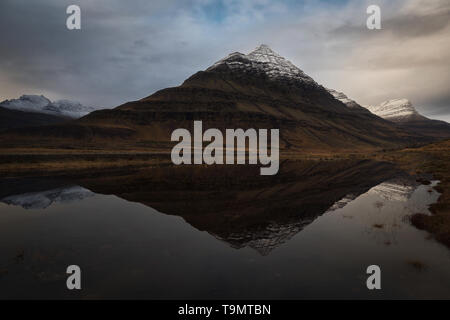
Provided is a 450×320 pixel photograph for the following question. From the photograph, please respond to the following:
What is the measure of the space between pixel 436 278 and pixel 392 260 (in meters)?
2.43

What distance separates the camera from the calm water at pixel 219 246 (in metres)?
12.6

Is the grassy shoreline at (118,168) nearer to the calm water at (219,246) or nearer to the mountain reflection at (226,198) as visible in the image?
the calm water at (219,246)

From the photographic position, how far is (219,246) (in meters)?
18.4

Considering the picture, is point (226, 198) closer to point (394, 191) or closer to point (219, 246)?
point (219, 246)

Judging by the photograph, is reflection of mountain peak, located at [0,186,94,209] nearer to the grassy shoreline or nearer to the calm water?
the calm water

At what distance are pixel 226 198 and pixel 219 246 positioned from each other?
16008 mm

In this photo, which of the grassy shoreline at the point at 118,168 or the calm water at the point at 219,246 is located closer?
the calm water at the point at 219,246

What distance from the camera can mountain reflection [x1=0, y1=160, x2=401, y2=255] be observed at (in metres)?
22.2

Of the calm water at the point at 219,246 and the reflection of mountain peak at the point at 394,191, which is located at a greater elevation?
the reflection of mountain peak at the point at 394,191

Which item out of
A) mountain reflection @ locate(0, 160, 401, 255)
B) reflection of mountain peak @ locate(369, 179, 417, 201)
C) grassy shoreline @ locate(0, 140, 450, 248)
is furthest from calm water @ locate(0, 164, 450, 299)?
grassy shoreline @ locate(0, 140, 450, 248)

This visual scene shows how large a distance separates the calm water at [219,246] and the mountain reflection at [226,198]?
0.20 metres

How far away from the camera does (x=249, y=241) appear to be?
19.3 meters

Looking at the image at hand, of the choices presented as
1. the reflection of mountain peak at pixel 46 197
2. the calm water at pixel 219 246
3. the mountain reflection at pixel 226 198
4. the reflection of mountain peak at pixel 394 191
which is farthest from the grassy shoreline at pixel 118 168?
the reflection of mountain peak at pixel 46 197
